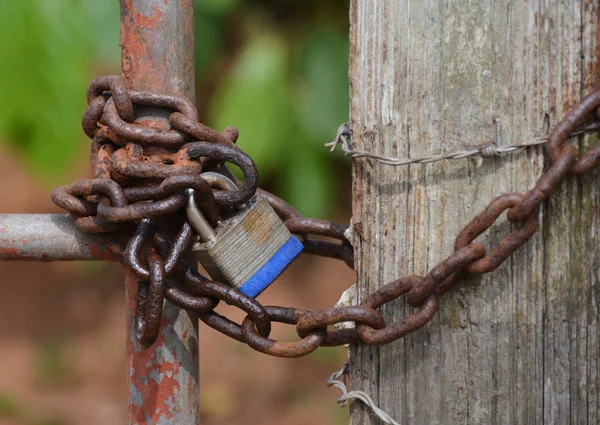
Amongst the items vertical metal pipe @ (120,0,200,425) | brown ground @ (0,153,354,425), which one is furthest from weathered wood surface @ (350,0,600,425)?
brown ground @ (0,153,354,425)

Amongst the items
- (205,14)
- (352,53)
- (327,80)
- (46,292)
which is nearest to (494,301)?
(352,53)

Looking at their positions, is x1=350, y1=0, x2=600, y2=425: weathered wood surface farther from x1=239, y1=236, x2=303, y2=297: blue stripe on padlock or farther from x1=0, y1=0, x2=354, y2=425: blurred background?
x1=0, y1=0, x2=354, y2=425: blurred background

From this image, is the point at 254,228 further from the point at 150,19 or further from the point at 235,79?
the point at 235,79

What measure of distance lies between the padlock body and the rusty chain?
2 centimetres

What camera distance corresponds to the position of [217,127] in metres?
3.33

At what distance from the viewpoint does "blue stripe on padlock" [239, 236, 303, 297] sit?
3.28ft

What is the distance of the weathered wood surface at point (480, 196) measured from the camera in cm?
87

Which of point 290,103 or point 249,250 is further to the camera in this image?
point 290,103

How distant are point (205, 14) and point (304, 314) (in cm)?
273

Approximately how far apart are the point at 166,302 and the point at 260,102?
7.19 ft

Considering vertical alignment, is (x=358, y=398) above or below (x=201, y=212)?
below

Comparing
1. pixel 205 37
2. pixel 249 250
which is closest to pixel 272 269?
pixel 249 250

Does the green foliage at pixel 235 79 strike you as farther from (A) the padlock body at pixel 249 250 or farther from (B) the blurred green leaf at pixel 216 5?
(A) the padlock body at pixel 249 250

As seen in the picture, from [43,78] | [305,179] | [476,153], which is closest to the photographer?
[476,153]
